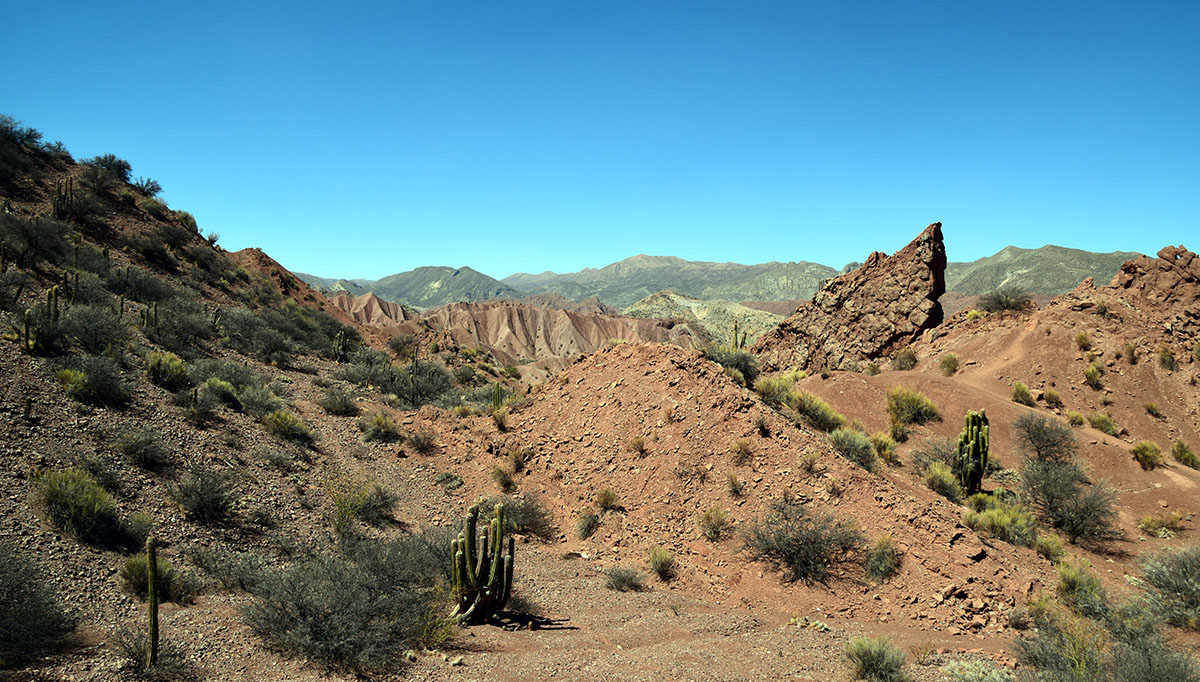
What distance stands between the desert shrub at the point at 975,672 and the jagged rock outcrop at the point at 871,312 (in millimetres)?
18458

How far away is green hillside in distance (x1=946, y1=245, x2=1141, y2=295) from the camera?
9081 cm

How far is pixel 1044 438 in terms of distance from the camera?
15.6 meters

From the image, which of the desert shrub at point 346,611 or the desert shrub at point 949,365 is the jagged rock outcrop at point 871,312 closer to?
the desert shrub at point 949,365

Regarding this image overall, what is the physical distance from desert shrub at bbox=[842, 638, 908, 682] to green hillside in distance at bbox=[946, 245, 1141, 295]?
10062 cm

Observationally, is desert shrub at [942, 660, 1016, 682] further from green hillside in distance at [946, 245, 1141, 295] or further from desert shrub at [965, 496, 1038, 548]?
green hillside in distance at [946, 245, 1141, 295]

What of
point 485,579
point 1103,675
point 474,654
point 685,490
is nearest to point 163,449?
point 485,579

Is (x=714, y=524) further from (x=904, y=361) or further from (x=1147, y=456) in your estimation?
(x=904, y=361)

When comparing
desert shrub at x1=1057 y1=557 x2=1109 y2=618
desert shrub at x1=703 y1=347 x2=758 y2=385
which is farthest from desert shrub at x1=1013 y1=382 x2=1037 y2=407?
desert shrub at x1=1057 y1=557 x2=1109 y2=618

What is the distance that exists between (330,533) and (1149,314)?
28028mm

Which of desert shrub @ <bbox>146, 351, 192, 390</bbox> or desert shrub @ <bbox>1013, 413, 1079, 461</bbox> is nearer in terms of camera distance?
desert shrub @ <bbox>146, 351, 192, 390</bbox>

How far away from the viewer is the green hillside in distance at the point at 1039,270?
90812mm

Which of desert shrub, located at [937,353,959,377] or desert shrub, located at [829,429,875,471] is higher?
desert shrub, located at [937,353,959,377]

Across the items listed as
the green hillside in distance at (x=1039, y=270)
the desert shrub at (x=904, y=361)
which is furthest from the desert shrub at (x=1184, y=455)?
the green hillside in distance at (x=1039, y=270)

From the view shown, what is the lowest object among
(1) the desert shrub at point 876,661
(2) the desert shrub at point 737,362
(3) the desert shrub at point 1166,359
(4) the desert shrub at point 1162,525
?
(4) the desert shrub at point 1162,525
